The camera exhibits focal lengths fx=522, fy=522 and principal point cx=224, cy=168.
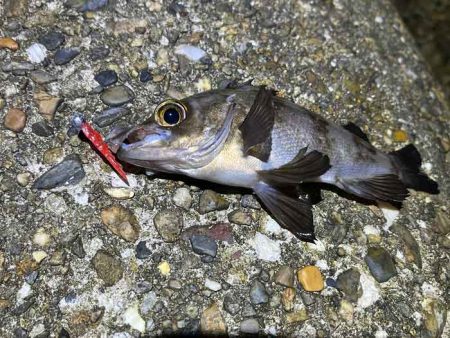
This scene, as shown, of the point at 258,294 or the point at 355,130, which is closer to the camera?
the point at 258,294

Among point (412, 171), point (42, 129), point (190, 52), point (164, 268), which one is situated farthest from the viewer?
point (190, 52)

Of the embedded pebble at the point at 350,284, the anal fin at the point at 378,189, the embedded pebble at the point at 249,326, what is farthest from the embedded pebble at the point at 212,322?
the anal fin at the point at 378,189

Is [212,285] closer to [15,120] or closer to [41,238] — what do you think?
[41,238]

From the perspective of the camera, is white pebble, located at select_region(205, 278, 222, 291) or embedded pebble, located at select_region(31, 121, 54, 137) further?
embedded pebble, located at select_region(31, 121, 54, 137)

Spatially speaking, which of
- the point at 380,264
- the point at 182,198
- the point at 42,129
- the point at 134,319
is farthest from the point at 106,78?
the point at 380,264

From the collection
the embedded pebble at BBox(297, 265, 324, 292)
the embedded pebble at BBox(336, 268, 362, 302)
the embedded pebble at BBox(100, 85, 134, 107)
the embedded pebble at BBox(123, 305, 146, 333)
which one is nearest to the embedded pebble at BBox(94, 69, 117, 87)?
the embedded pebble at BBox(100, 85, 134, 107)

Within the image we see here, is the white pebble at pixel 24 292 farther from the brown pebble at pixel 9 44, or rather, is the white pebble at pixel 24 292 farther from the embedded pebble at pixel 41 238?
the brown pebble at pixel 9 44

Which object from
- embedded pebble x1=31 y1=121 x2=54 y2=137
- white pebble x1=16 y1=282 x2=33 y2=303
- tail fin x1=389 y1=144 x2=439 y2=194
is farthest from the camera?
tail fin x1=389 y1=144 x2=439 y2=194

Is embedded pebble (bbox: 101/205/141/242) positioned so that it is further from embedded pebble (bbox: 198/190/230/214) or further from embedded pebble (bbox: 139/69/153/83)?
embedded pebble (bbox: 139/69/153/83)
